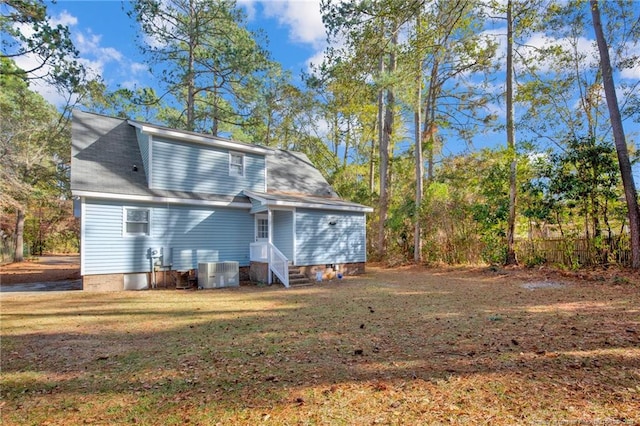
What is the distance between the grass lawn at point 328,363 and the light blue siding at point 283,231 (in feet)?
16.2

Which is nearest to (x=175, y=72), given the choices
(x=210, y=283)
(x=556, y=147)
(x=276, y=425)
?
(x=210, y=283)

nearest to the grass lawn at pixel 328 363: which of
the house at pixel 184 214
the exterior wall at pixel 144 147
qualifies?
the house at pixel 184 214

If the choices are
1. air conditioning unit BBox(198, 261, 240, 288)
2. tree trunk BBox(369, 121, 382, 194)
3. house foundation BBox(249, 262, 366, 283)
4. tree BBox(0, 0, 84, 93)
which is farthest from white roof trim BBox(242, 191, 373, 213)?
tree trunk BBox(369, 121, 382, 194)

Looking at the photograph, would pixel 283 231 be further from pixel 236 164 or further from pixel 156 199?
pixel 156 199

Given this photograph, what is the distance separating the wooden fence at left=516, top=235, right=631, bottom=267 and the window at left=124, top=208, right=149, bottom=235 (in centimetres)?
1372

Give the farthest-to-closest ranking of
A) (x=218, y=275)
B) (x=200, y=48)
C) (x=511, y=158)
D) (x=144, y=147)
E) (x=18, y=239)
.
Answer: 1. (x=18, y=239)
2. (x=200, y=48)
3. (x=511, y=158)
4. (x=144, y=147)
5. (x=218, y=275)

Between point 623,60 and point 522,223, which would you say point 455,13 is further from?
point 522,223

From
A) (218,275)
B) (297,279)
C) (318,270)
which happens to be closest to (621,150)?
(318,270)

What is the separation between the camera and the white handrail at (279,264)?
11.0 metres

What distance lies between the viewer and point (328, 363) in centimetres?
397

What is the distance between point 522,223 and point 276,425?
1422 centimetres

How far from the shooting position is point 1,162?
13125 mm

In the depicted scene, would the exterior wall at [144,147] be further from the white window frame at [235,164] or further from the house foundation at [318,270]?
the house foundation at [318,270]

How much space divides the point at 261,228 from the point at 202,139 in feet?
13.0
